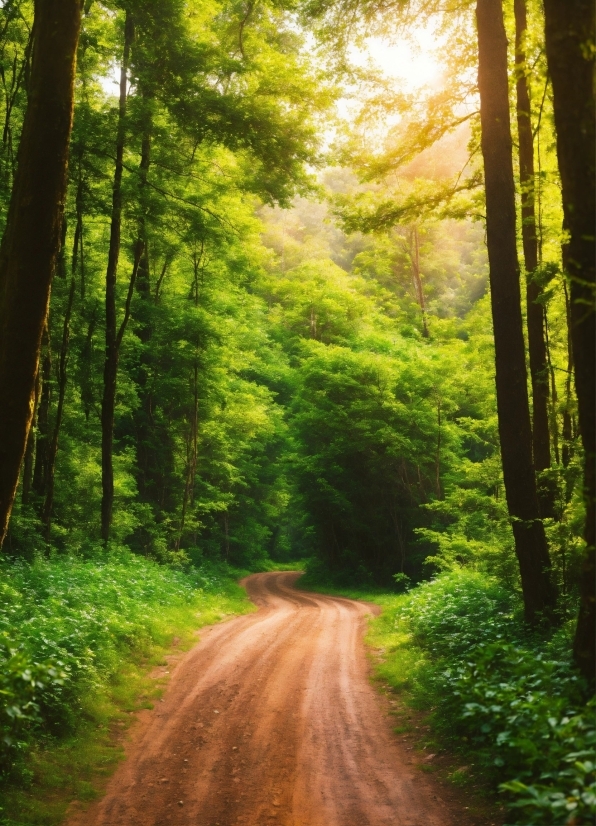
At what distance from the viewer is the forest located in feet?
16.9

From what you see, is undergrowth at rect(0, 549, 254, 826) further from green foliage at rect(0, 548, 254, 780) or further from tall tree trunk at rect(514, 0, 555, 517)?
tall tree trunk at rect(514, 0, 555, 517)

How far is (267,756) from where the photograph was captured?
6707 millimetres

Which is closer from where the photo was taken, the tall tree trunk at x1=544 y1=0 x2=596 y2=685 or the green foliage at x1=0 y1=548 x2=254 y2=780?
the tall tree trunk at x1=544 y1=0 x2=596 y2=685

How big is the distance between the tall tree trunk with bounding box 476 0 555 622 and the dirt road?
9.67 ft

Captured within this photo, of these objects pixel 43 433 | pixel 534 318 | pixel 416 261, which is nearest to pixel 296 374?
pixel 416 261

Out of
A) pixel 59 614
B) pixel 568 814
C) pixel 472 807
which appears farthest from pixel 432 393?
pixel 568 814

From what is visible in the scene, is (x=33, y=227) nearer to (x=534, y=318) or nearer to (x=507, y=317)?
(x=507, y=317)

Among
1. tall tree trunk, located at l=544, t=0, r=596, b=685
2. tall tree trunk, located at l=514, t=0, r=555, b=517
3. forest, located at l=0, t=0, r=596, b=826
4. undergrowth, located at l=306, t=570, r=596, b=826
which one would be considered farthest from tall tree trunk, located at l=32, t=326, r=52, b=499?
tall tree trunk, located at l=544, t=0, r=596, b=685

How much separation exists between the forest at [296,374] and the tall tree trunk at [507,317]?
0.04 metres

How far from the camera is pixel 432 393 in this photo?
26.2 meters

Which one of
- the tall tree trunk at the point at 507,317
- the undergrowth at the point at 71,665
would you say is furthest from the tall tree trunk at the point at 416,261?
the tall tree trunk at the point at 507,317

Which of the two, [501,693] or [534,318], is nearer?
[501,693]

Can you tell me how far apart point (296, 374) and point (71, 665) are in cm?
2349

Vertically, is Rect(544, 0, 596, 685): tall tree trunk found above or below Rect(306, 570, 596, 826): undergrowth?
above
